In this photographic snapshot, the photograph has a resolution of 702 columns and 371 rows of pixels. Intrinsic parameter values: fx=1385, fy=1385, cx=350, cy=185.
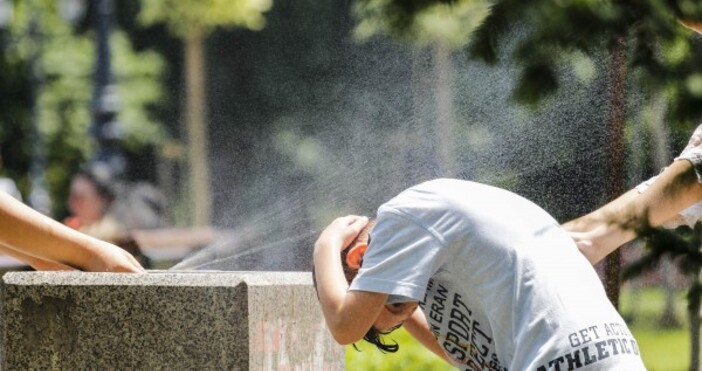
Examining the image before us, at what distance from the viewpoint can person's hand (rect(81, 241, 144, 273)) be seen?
156 inches

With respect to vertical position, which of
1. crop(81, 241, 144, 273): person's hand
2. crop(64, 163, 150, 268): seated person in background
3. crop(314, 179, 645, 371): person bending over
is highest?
crop(314, 179, 645, 371): person bending over

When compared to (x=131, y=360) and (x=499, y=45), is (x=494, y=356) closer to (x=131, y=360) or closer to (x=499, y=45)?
(x=499, y=45)

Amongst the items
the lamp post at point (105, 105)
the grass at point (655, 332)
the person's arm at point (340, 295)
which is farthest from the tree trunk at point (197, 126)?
the person's arm at point (340, 295)

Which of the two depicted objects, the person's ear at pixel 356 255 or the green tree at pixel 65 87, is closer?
the person's ear at pixel 356 255

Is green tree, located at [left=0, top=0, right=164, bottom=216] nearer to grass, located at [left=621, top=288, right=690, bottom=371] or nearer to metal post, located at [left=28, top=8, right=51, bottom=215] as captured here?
metal post, located at [left=28, top=8, right=51, bottom=215]

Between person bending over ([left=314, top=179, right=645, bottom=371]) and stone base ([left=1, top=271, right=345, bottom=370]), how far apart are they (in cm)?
74

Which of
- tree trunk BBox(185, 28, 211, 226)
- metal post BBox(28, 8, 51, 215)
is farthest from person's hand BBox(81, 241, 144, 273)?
metal post BBox(28, 8, 51, 215)

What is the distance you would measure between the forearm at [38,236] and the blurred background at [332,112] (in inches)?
45.7

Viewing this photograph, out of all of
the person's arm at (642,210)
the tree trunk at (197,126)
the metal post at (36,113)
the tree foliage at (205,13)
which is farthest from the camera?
the metal post at (36,113)

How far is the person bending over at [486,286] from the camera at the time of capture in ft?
9.41

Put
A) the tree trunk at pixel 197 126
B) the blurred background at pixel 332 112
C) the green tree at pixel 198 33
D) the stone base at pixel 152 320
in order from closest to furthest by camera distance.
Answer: the blurred background at pixel 332 112
the stone base at pixel 152 320
the green tree at pixel 198 33
the tree trunk at pixel 197 126

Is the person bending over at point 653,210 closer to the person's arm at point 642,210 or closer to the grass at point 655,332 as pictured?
the person's arm at point 642,210

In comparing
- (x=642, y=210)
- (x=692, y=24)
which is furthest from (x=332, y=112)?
(x=692, y=24)

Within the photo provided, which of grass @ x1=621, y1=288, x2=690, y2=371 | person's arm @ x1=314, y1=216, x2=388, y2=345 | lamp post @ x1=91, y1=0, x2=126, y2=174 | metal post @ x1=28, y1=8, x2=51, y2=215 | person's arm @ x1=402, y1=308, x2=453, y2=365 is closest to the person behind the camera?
person's arm @ x1=314, y1=216, x2=388, y2=345
